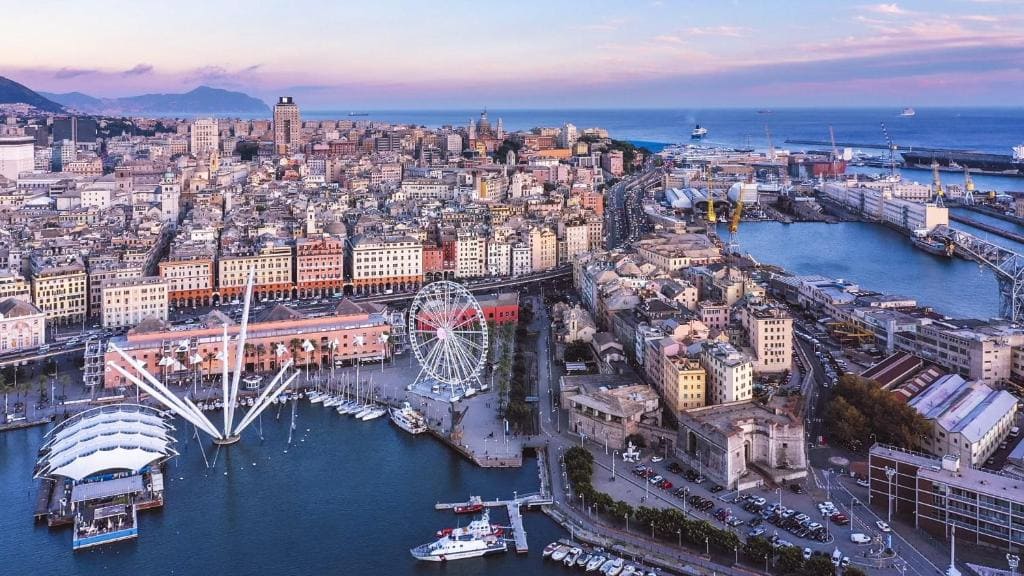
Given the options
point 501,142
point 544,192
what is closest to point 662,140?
point 501,142

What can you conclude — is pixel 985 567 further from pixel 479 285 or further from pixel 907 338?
pixel 479 285

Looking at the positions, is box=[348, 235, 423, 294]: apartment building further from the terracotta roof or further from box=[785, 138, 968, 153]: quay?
box=[785, 138, 968, 153]: quay

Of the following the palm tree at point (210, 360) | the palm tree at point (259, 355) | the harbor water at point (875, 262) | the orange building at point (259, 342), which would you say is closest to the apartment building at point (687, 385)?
the orange building at point (259, 342)

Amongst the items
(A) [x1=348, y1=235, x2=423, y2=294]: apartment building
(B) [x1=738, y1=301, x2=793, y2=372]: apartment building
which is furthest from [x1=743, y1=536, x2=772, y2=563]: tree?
(A) [x1=348, y1=235, x2=423, y2=294]: apartment building

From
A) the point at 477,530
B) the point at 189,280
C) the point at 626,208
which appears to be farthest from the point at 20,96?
the point at 477,530

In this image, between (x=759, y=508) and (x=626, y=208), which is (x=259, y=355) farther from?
(x=626, y=208)

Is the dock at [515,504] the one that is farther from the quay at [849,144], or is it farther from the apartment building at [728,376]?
the quay at [849,144]

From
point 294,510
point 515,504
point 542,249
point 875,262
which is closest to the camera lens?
point 515,504

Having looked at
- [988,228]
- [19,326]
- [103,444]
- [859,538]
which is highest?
[988,228]
